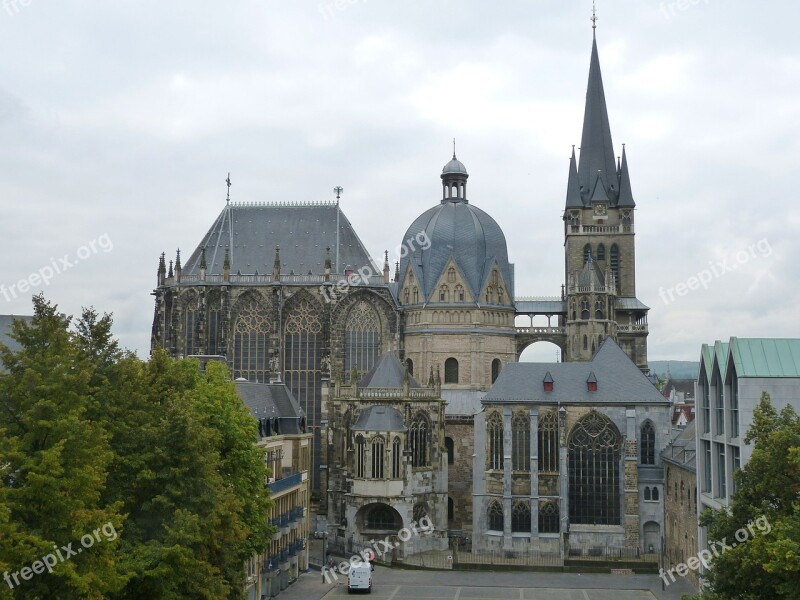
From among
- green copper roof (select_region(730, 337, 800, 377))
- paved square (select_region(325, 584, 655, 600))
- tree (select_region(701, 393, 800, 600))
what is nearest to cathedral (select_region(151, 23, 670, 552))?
paved square (select_region(325, 584, 655, 600))

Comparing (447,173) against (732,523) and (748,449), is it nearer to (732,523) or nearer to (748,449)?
(748,449)

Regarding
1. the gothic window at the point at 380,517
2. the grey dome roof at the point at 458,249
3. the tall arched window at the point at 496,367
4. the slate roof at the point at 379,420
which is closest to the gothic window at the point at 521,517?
the gothic window at the point at 380,517

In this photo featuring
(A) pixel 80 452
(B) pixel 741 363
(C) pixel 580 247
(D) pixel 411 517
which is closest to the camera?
(A) pixel 80 452

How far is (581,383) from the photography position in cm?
6862

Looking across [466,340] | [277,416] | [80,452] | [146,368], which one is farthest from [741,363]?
[466,340]

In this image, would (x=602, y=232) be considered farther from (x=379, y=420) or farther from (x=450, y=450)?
(x=379, y=420)

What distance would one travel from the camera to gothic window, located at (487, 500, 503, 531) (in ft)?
221

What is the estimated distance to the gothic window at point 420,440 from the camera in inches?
2648

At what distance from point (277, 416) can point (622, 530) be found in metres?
24.6

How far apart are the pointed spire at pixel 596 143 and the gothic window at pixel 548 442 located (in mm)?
28017

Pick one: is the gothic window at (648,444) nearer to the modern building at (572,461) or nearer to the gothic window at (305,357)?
the modern building at (572,461)

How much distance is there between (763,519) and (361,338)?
178 feet

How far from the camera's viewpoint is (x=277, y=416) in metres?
60.4

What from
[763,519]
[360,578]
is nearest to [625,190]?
[360,578]
